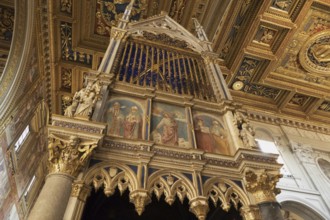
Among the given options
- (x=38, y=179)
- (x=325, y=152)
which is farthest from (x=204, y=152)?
(x=325, y=152)

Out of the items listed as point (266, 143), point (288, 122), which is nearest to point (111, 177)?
point (266, 143)

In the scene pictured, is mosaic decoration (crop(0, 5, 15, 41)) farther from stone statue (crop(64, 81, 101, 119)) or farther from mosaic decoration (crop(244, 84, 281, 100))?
mosaic decoration (crop(244, 84, 281, 100))

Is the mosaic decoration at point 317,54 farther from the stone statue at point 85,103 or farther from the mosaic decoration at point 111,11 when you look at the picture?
the stone statue at point 85,103

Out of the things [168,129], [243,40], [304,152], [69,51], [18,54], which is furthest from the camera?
[304,152]

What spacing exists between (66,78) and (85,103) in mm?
8794

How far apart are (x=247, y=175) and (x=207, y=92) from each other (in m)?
2.53

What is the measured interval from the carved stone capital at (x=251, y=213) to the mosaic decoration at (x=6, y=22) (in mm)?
12232

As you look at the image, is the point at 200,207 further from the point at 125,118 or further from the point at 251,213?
the point at 125,118

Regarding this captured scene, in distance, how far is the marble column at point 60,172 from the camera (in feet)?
9.76

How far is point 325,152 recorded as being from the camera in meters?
13.0

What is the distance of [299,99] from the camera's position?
14922mm

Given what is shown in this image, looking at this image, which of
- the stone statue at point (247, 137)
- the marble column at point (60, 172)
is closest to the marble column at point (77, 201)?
the marble column at point (60, 172)

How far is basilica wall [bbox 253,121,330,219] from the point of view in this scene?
998 cm

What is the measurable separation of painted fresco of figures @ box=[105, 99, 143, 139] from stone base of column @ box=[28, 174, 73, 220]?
4.15ft
